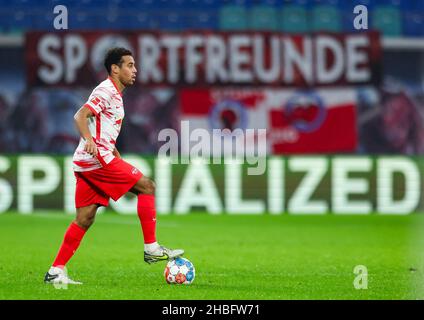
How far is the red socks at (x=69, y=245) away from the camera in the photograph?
25.5 feet

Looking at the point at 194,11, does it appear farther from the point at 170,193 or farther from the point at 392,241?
the point at 392,241

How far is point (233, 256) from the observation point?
1065 cm

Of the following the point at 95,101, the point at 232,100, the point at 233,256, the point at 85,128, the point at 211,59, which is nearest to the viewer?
the point at 85,128

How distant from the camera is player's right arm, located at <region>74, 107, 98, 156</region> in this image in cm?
754

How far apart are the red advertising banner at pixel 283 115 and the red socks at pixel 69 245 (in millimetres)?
9861

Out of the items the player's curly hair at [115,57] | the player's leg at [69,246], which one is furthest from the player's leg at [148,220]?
the player's curly hair at [115,57]

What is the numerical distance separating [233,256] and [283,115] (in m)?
7.56

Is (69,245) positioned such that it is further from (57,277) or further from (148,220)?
(148,220)

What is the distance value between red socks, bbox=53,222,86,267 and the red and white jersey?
18.1 inches

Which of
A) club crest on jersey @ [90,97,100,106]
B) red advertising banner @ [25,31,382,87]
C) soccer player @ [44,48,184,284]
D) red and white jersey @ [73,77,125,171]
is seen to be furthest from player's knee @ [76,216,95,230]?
red advertising banner @ [25,31,382,87]

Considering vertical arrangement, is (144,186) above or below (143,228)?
above

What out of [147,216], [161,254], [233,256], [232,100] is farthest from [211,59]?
[161,254]

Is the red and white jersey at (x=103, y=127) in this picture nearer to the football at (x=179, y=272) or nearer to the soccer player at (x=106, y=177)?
the soccer player at (x=106, y=177)
